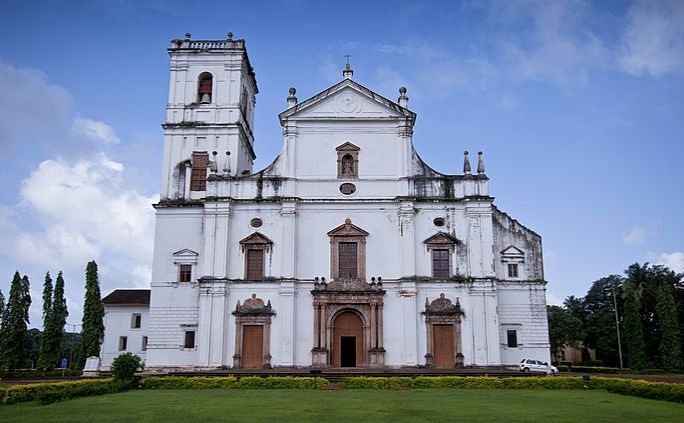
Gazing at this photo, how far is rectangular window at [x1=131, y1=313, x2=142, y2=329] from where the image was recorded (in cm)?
4662

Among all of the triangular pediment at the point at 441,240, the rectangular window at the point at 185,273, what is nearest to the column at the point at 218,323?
the rectangular window at the point at 185,273

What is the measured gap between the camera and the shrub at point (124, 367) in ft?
81.6

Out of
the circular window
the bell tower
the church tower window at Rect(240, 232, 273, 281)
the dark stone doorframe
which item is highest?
the bell tower

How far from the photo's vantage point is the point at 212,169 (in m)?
36.8

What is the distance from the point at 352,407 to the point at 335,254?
1749 cm

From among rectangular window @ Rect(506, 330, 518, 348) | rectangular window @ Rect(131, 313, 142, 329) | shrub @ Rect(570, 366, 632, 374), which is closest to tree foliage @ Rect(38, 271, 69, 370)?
rectangular window @ Rect(131, 313, 142, 329)

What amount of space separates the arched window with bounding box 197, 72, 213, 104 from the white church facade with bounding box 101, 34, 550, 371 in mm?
1128

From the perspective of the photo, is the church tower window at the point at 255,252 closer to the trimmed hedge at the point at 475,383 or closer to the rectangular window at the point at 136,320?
the trimmed hedge at the point at 475,383

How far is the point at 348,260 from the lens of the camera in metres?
35.1

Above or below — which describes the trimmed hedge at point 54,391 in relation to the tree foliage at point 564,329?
below

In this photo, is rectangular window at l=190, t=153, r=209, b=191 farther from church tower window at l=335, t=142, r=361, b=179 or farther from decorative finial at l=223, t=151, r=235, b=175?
church tower window at l=335, t=142, r=361, b=179

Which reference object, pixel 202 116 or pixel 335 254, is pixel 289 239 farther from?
pixel 202 116

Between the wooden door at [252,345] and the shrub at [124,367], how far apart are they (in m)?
9.27

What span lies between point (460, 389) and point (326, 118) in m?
17.9
